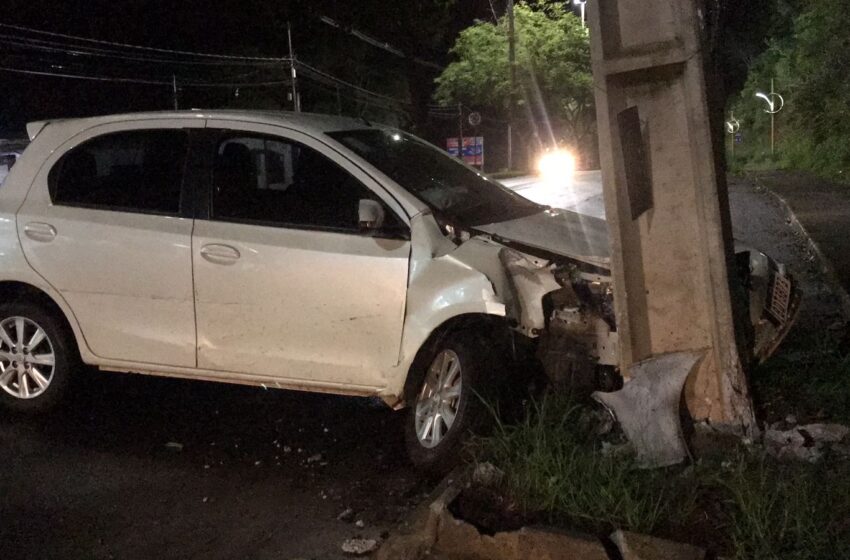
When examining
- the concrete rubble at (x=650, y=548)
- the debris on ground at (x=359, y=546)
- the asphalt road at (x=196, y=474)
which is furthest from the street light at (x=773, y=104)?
the concrete rubble at (x=650, y=548)

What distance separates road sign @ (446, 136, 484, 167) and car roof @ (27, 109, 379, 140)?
1722 inches

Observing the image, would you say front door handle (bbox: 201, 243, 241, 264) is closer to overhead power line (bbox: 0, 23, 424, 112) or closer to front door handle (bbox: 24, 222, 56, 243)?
front door handle (bbox: 24, 222, 56, 243)

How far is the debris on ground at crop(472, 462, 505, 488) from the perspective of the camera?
4070 millimetres

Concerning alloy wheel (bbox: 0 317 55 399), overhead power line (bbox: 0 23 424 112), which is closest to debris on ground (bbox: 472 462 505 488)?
alloy wheel (bbox: 0 317 55 399)

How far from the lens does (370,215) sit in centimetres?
484

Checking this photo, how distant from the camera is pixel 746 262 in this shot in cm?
521

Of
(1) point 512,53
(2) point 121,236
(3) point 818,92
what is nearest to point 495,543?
(2) point 121,236

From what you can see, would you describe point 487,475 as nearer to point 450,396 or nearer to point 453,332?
point 450,396

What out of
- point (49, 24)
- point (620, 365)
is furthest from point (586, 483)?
point (49, 24)

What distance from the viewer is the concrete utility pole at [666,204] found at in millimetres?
4309

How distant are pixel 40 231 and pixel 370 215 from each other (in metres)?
2.24

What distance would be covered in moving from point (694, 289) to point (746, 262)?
976 mm

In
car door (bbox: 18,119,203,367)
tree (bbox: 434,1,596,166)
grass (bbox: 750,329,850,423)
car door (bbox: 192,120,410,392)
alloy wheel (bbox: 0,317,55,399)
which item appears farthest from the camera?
tree (bbox: 434,1,596,166)

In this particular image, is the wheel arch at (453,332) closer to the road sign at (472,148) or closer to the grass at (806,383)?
the grass at (806,383)
